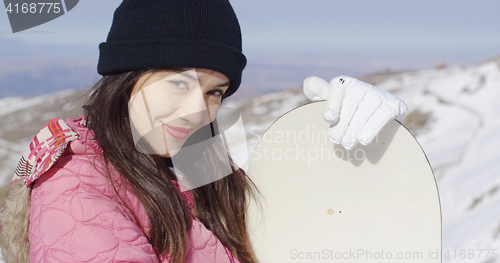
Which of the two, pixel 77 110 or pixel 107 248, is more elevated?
pixel 77 110

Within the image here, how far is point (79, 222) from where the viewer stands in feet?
2.76

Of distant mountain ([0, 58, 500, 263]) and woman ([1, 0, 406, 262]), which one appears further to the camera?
distant mountain ([0, 58, 500, 263])

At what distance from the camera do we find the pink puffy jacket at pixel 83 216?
822mm

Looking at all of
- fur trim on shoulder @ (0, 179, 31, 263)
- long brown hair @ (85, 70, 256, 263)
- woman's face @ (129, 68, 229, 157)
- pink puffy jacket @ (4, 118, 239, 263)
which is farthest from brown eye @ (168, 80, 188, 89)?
fur trim on shoulder @ (0, 179, 31, 263)

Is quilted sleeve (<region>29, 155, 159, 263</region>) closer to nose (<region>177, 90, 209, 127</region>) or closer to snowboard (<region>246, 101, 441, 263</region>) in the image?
nose (<region>177, 90, 209, 127</region>)

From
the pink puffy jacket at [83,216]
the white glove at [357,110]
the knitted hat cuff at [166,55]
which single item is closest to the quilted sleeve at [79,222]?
the pink puffy jacket at [83,216]

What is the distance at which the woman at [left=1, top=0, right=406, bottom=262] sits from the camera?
86 cm

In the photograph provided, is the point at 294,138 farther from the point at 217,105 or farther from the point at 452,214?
the point at 452,214

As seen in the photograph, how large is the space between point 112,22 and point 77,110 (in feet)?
1.32

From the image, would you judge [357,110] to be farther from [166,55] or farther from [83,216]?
[83,216]

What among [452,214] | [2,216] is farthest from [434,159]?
[2,216]

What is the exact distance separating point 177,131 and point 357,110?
64 centimetres

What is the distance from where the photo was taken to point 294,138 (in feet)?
4.85

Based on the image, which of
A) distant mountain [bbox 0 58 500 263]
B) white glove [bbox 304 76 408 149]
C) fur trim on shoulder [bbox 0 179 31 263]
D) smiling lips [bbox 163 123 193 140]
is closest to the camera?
fur trim on shoulder [bbox 0 179 31 263]
